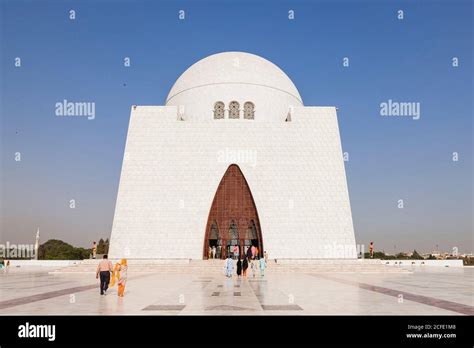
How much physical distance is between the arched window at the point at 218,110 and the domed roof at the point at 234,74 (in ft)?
5.17

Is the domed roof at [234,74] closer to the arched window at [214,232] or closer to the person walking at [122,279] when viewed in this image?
the arched window at [214,232]

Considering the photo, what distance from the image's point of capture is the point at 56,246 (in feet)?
158

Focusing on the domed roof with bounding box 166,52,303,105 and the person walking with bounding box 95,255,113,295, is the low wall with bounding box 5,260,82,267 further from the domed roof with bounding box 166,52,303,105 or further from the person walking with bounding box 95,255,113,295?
the person walking with bounding box 95,255,113,295

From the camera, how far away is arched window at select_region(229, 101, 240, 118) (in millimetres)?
25859

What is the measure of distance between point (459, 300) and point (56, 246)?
161 ft

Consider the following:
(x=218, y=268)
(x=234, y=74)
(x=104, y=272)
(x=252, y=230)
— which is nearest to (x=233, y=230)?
(x=252, y=230)

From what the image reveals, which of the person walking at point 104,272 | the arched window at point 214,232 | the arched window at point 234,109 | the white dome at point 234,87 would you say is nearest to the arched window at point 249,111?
the white dome at point 234,87

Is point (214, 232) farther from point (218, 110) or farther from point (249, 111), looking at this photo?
point (249, 111)

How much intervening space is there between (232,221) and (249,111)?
7.85 m

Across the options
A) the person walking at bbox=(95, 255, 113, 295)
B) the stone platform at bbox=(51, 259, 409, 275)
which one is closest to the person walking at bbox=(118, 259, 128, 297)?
the person walking at bbox=(95, 255, 113, 295)

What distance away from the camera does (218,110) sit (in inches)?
1022

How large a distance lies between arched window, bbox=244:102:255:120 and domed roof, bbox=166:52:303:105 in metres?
1.56

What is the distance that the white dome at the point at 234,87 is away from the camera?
2614 centimetres
